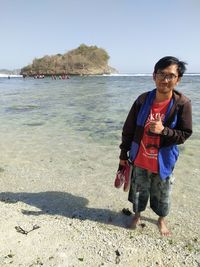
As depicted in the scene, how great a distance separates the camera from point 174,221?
471 cm

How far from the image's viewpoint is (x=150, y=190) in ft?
13.9

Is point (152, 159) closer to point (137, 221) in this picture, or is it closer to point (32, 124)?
point (137, 221)

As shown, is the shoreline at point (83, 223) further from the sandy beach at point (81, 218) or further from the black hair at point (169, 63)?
the black hair at point (169, 63)

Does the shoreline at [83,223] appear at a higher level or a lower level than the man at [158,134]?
lower

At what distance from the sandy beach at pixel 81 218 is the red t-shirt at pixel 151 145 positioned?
2.87 feet

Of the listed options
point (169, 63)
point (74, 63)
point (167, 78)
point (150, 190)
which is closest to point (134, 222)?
point (150, 190)

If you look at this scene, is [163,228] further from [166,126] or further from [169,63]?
[169,63]

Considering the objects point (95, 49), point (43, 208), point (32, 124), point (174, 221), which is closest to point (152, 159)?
point (174, 221)

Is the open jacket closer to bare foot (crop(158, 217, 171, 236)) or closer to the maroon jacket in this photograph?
the maroon jacket

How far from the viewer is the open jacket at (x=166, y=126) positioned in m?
3.67

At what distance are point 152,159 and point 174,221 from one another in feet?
4.35

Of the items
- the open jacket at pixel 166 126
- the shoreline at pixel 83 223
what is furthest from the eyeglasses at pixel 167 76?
the shoreline at pixel 83 223

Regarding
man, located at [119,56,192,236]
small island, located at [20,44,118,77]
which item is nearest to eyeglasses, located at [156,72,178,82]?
man, located at [119,56,192,236]

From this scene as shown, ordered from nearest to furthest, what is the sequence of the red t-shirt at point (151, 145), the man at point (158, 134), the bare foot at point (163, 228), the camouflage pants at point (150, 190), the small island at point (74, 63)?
1. the man at point (158, 134)
2. the red t-shirt at point (151, 145)
3. the camouflage pants at point (150, 190)
4. the bare foot at point (163, 228)
5. the small island at point (74, 63)
